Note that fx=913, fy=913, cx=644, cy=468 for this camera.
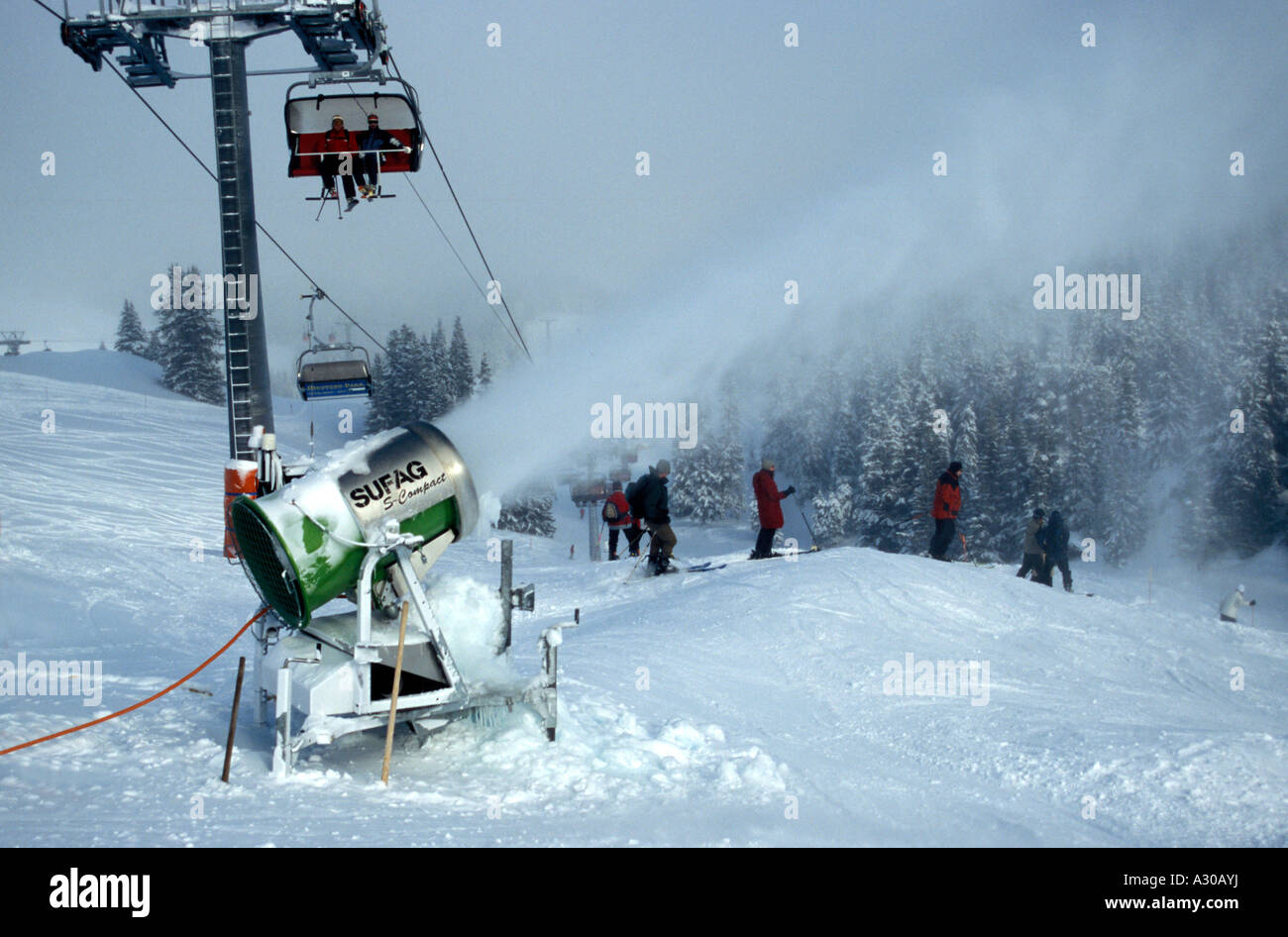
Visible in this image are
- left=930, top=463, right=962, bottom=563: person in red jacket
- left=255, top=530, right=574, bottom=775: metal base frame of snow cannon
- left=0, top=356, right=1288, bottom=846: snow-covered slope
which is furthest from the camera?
left=930, top=463, right=962, bottom=563: person in red jacket

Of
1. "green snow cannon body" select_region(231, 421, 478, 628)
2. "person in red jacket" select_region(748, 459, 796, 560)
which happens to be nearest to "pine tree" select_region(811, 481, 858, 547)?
"person in red jacket" select_region(748, 459, 796, 560)

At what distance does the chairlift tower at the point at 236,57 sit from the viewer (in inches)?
606

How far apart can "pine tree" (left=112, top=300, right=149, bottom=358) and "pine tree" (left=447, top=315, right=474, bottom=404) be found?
31373 mm

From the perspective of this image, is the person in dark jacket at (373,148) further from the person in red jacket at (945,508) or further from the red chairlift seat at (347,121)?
the person in red jacket at (945,508)

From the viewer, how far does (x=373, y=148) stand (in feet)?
41.9

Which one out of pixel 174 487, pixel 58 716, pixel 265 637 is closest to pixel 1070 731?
pixel 265 637

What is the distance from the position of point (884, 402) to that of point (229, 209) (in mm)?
51419

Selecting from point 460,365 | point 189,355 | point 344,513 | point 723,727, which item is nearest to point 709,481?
point 460,365

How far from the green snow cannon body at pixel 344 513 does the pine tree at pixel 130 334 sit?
296ft

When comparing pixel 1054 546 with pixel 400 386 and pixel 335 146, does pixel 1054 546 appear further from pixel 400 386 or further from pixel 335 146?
pixel 400 386

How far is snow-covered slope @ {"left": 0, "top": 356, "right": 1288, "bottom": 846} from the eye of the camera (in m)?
5.68

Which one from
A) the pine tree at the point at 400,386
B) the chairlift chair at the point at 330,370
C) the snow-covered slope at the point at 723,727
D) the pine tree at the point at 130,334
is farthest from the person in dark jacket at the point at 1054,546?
the pine tree at the point at 130,334

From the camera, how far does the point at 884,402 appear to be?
6138 cm

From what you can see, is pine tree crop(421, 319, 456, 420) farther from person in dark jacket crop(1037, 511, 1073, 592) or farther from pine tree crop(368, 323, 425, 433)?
person in dark jacket crop(1037, 511, 1073, 592)
